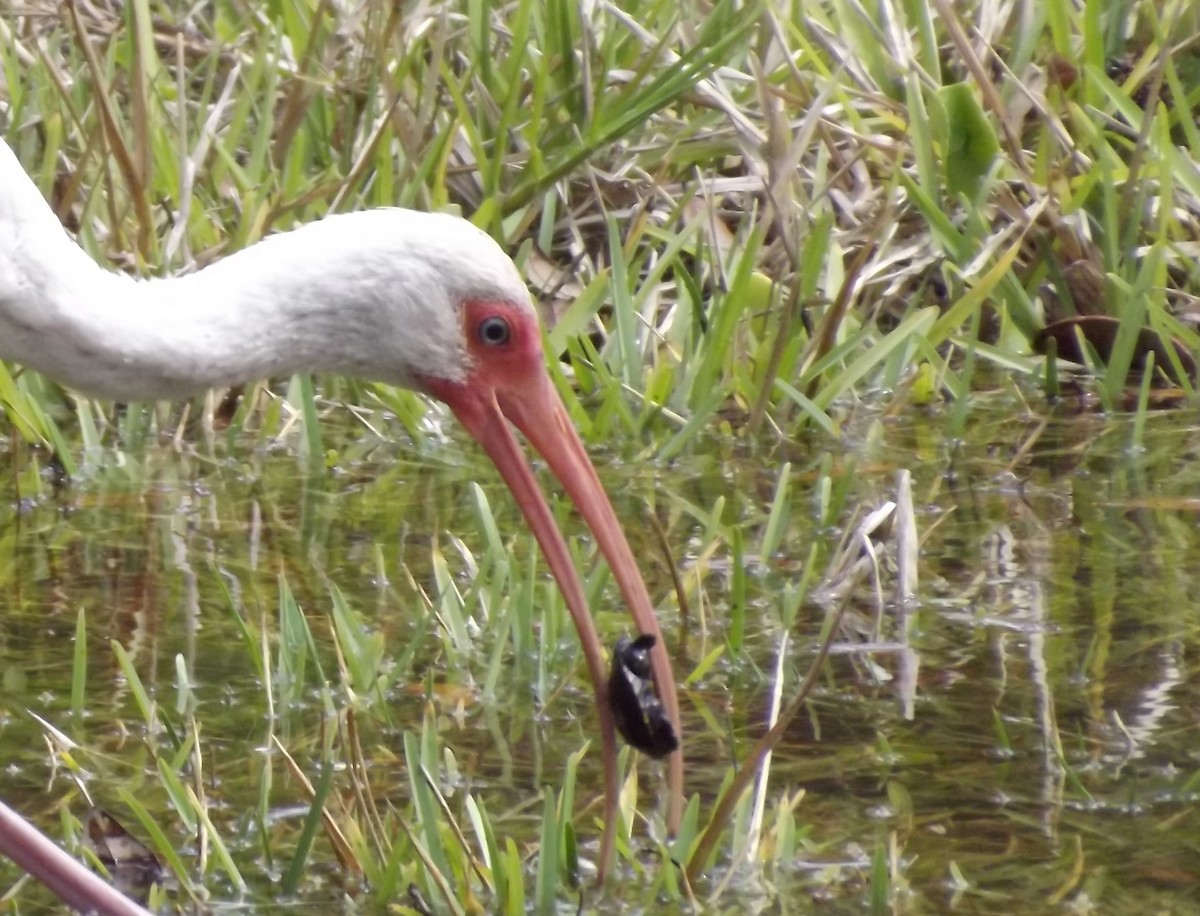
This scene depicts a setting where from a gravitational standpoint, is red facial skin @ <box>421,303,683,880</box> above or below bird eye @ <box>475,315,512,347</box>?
below

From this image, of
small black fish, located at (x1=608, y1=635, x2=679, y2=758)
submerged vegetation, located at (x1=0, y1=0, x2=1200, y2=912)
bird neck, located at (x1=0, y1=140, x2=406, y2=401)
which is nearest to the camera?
small black fish, located at (x1=608, y1=635, x2=679, y2=758)

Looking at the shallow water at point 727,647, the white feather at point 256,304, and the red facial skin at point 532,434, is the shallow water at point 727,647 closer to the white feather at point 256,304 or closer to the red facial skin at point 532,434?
the red facial skin at point 532,434

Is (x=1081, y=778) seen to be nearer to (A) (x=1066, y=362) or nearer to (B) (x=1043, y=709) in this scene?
(B) (x=1043, y=709)

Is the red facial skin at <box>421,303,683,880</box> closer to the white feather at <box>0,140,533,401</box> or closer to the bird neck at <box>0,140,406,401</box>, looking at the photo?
the white feather at <box>0,140,533,401</box>

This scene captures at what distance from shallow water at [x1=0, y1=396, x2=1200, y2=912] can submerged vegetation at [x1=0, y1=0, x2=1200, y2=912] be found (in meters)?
0.02

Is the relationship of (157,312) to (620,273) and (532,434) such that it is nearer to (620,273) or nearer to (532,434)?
(532,434)

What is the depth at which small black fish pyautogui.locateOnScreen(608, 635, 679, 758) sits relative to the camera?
357 centimetres

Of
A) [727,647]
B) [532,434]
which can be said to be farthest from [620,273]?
[727,647]

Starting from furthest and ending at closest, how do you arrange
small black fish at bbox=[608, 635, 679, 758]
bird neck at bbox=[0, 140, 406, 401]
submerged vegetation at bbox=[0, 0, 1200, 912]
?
submerged vegetation at bbox=[0, 0, 1200, 912] → bird neck at bbox=[0, 140, 406, 401] → small black fish at bbox=[608, 635, 679, 758]

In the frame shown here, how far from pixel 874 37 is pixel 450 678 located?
3.31m

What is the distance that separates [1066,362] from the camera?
6.18 meters

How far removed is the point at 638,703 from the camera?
11.8ft

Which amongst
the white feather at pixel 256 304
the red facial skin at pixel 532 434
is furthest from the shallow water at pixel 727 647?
the white feather at pixel 256 304

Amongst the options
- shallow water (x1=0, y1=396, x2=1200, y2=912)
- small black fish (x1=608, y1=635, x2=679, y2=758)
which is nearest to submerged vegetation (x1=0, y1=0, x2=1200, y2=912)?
Result: shallow water (x1=0, y1=396, x2=1200, y2=912)
